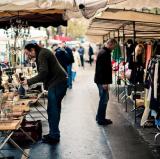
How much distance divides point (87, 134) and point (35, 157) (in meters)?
2.22

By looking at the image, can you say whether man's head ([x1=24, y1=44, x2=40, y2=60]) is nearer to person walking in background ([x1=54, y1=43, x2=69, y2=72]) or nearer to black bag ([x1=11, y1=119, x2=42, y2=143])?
black bag ([x1=11, y1=119, x2=42, y2=143])

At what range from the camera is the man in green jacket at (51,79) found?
31.3 feet

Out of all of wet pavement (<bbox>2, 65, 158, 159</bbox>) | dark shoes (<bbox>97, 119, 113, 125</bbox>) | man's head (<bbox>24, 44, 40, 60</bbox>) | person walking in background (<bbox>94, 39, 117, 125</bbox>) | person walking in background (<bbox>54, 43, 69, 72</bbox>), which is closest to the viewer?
wet pavement (<bbox>2, 65, 158, 159</bbox>)

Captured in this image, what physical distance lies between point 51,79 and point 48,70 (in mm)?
235

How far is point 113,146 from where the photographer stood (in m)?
9.56

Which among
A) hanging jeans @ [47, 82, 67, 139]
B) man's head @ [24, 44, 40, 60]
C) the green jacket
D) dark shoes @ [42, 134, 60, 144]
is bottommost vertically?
dark shoes @ [42, 134, 60, 144]

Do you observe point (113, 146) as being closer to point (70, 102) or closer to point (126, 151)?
point (126, 151)

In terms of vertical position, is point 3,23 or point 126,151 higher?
point 3,23

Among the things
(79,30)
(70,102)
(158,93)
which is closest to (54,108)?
(158,93)

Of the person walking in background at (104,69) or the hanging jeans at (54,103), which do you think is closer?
the hanging jeans at (54,103)

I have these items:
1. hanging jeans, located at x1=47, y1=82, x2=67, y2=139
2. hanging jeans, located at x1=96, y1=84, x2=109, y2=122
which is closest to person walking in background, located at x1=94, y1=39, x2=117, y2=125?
hanging jeans, located at x1=96, y1=84, x2=109, y2=122

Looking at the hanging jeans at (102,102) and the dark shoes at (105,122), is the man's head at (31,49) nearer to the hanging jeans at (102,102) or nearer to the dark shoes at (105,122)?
the hanging jeans at (102,102)

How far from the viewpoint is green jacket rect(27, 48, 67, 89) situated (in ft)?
31.1

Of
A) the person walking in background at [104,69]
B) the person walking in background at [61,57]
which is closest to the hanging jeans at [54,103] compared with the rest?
the person walking in background at [104,69]
